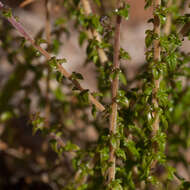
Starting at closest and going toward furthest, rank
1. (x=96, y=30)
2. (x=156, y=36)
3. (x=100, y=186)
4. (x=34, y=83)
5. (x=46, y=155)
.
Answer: (x=156, y=36) < (x=96, y=30) < (x=100, y=186) < (x=34, y=83) < (x=46, y=155)

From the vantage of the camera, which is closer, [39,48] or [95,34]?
[39,48]

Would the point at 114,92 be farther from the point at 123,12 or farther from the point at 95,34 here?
the point at 95,34

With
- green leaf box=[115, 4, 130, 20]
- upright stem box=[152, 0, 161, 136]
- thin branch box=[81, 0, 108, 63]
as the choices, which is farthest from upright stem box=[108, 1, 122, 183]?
thin branch box=[81, 0, 108, 63]

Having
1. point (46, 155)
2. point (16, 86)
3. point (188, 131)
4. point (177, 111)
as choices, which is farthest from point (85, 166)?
point (46, 155)

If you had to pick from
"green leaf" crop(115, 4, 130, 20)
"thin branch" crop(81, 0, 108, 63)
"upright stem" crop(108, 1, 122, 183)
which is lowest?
"upright stem" crop(108, 1, 122, 183)

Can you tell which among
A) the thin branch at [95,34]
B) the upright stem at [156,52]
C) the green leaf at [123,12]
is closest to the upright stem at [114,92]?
the green leaf at [123,12]

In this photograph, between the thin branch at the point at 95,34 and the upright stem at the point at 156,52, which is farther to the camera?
the thin branch at the point at 95,34

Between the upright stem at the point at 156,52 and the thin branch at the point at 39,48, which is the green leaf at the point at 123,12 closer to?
the upright stem at the point at 156,52

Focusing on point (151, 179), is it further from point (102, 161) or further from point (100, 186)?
point (100, 186)

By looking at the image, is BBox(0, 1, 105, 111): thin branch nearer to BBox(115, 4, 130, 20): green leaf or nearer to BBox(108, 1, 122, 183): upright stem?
BBox(108, 1, 122, 183): upright stem

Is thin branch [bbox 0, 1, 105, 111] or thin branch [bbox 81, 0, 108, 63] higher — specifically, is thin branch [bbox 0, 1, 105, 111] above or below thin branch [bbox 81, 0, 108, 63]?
below

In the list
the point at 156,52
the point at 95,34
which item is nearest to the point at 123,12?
the point at 156,52
